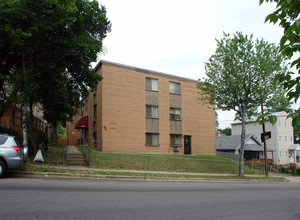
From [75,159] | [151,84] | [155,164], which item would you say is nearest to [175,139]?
[151,84]

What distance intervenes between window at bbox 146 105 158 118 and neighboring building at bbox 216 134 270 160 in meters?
20.2

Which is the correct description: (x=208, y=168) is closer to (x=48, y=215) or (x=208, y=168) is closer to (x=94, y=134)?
(x=94, y=134)

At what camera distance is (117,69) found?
26.0 m

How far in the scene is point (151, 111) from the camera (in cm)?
2788

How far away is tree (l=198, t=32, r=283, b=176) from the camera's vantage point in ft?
61.6

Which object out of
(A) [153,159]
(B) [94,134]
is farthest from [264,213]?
(B) [94,134]

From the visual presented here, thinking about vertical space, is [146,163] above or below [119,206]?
below

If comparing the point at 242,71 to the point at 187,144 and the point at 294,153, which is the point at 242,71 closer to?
the point at 187,144

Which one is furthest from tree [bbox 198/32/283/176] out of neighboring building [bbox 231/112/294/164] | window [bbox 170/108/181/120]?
neighboring building [bbox 231/112/294/164]

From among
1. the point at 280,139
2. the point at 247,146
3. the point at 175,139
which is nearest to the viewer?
the point at 175,139

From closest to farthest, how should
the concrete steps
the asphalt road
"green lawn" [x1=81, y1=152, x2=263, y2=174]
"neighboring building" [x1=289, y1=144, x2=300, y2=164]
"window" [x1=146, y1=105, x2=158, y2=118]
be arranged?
the asphalt road < the concrete steps < "green lawn" [x1=81, y1=152, x2=263, y2=174] < "window" [x1=146, y1=105, x2=158, y2=118] < "neighboring building" [x1=289, y1=144, x2=300, y2=164]

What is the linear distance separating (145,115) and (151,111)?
0.93 meters

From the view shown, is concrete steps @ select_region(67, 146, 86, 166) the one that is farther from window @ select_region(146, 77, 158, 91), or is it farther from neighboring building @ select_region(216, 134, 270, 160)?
neighboring building @ select_region(216, 134, 270, 160)

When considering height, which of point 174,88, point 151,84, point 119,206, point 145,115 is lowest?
point 119,206
